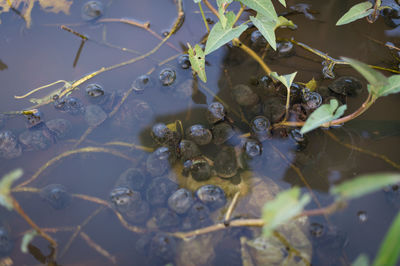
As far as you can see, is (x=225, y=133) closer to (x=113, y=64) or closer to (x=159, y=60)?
(x=159, y=60)

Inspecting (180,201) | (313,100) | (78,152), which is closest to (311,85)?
(313,100)

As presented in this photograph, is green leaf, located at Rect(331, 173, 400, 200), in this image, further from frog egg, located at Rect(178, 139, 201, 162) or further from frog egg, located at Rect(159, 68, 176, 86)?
frog egg, located at Rect(159, 68, 176, 86)

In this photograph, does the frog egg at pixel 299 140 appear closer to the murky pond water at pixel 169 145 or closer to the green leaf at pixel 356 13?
the murky pond water at pixel 169 145

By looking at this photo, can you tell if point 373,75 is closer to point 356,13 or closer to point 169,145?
point 356,13

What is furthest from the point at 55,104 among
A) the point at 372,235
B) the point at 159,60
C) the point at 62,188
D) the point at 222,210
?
the point at 372,235

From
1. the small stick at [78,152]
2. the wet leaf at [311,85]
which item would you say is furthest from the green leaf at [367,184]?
the small stick at [78,152]

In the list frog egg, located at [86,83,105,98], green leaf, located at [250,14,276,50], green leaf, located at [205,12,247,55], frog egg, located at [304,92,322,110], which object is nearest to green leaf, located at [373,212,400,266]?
frog egg, located at [304,92,322,110]
